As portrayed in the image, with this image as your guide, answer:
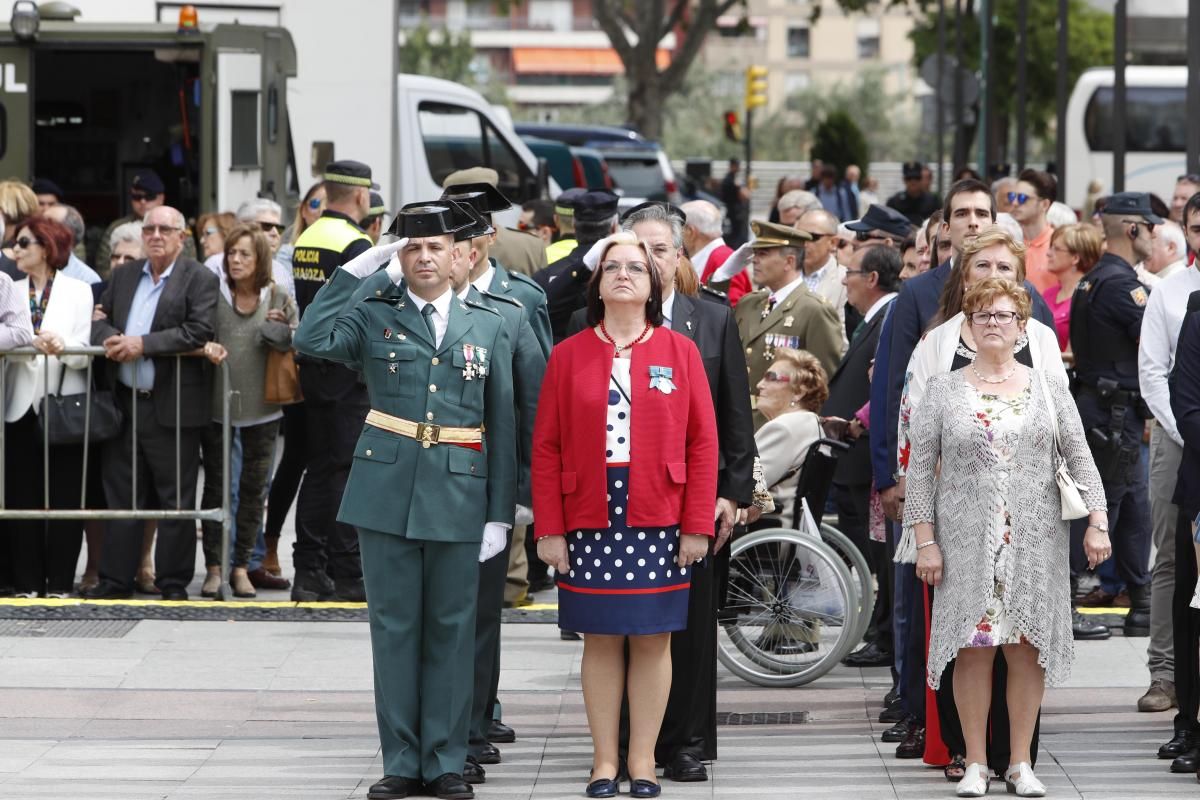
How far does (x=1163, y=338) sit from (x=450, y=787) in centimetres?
336

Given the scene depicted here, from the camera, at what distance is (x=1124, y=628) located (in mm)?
9594

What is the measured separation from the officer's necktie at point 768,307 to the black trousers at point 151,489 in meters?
2.91

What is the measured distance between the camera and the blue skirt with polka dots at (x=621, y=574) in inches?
257

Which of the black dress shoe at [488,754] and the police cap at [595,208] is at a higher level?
the police cap at [595,208]

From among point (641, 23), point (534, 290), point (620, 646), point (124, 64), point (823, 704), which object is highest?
point (641, 23)

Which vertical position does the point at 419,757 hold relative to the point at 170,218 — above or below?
below

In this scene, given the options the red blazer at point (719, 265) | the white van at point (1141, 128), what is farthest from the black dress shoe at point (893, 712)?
the white van at point (1141, 128)

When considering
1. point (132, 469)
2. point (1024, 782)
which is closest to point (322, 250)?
point (132, 469)

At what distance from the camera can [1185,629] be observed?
741cm

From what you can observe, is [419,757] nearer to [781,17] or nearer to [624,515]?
[624,515]

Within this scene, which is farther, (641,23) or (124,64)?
(641,23)

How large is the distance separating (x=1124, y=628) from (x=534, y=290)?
12.2ft

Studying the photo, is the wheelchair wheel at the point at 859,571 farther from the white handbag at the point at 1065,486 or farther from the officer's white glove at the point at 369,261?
the officer's white glove at the point at 369,261

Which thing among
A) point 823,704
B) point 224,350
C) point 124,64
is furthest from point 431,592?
point 124,64
